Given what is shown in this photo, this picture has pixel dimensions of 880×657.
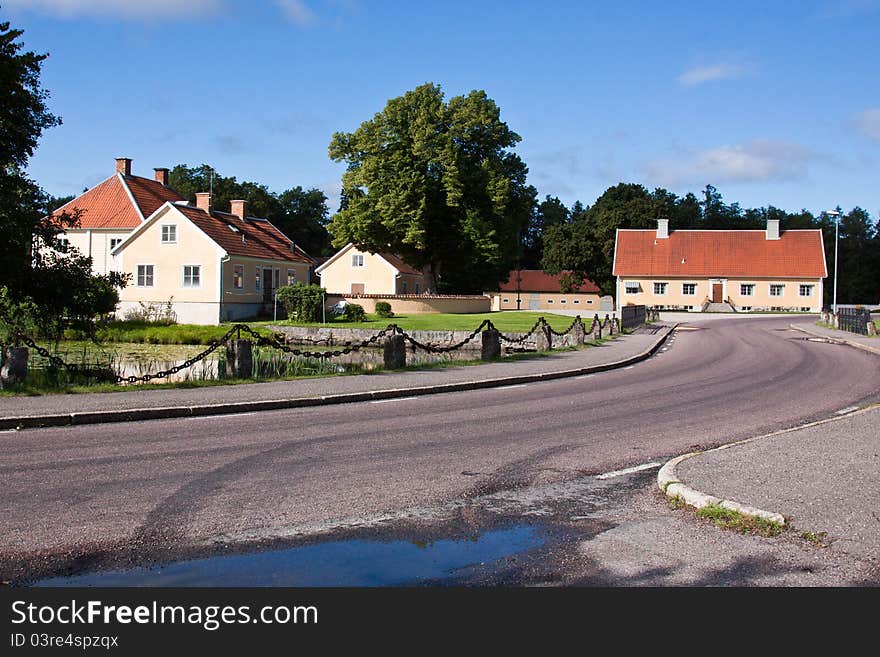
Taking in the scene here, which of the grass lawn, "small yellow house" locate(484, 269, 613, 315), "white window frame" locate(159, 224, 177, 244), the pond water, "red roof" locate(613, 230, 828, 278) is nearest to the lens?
the pond water

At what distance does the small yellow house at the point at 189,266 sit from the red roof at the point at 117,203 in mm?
5234

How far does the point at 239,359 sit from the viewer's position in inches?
674

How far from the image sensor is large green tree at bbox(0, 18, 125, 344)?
21.3 metres

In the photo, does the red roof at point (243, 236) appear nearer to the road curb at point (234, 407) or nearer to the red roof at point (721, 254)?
the red roof at point (721, 254)

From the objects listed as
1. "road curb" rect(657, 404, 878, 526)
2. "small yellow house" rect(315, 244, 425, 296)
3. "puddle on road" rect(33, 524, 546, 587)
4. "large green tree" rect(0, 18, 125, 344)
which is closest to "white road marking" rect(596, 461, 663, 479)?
"road curb" rect(657, 404, 878, 526)

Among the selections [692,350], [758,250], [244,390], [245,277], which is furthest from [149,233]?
[758,250]

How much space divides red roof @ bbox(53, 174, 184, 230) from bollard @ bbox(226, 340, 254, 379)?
4334 cm

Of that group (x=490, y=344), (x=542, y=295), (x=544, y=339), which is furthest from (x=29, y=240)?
(x=542, y=295)

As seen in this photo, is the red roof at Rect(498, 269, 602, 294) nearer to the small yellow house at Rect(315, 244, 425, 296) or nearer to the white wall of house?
the small yellow house at Rect(315, 244, 425, 296)

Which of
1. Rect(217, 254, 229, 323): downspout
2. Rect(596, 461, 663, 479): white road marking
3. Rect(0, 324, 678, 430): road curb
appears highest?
Rect(217, 254, 229, 323): downspout

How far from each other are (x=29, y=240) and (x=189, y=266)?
28.3 m

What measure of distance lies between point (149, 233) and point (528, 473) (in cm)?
4731

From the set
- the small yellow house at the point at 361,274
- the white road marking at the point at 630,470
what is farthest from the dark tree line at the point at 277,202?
the white road marking at the point at 630,470

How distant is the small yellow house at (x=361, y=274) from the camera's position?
221ft
